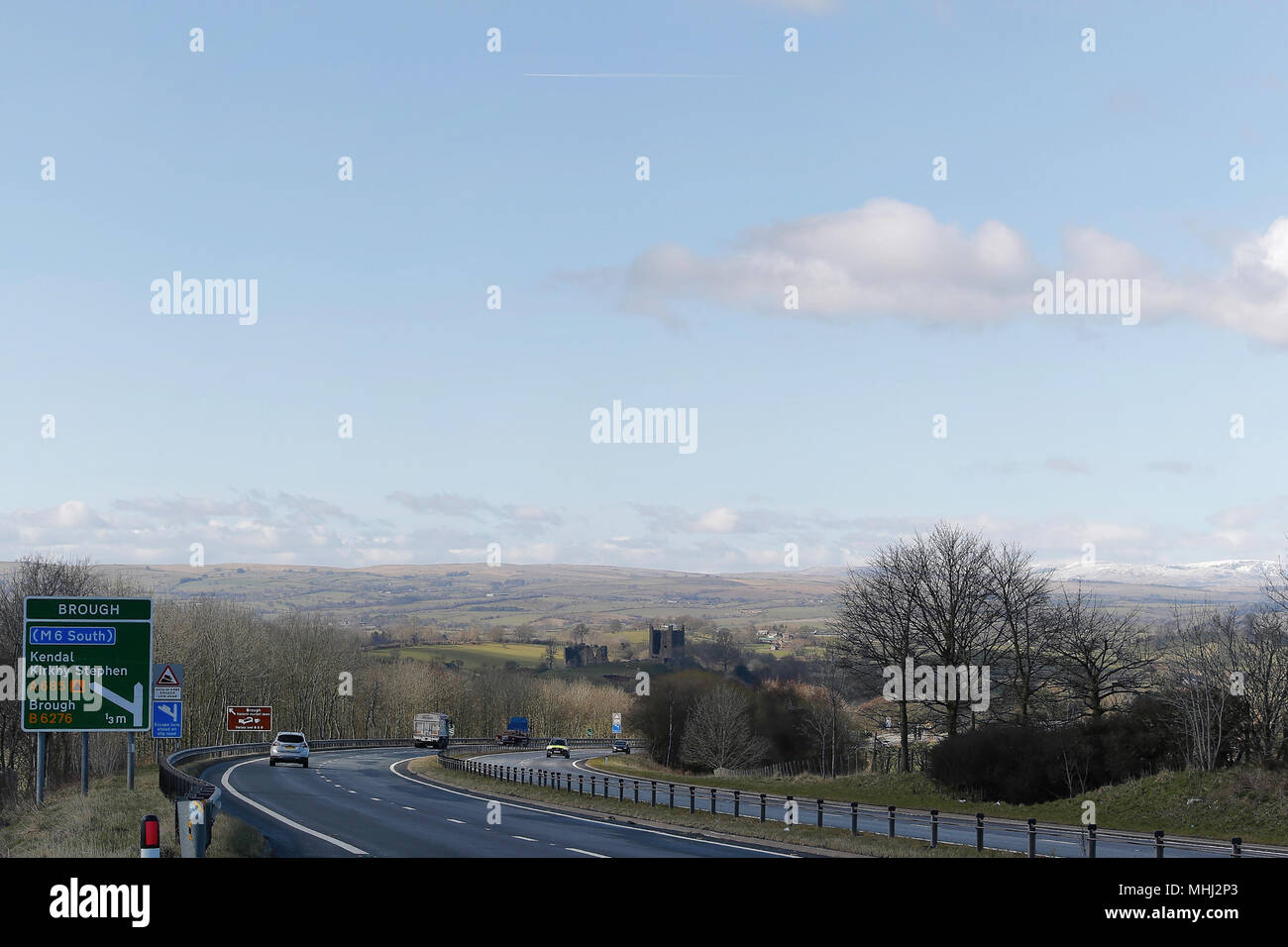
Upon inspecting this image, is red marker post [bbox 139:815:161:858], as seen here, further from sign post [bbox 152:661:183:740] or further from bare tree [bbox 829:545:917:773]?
bare tree [bbox 829:545:917:773]

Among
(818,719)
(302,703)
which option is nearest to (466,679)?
(302,703)

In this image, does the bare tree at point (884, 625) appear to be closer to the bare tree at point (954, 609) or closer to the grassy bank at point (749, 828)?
the bare tree at point (954, 609)

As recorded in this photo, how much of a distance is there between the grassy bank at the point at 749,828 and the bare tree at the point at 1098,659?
2436 centimetres

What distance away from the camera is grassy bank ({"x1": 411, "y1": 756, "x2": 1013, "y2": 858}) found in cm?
2580

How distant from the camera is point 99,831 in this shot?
922 inches

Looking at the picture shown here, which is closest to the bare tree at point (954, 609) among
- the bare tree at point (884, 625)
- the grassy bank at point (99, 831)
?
the bare tree at point (884, 625)

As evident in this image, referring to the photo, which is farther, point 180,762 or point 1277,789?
point 180,762

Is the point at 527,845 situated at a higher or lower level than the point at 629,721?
higher

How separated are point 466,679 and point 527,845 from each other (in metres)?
161

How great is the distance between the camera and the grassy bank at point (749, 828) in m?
25.8

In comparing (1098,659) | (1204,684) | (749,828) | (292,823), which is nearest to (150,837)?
(292,823)
